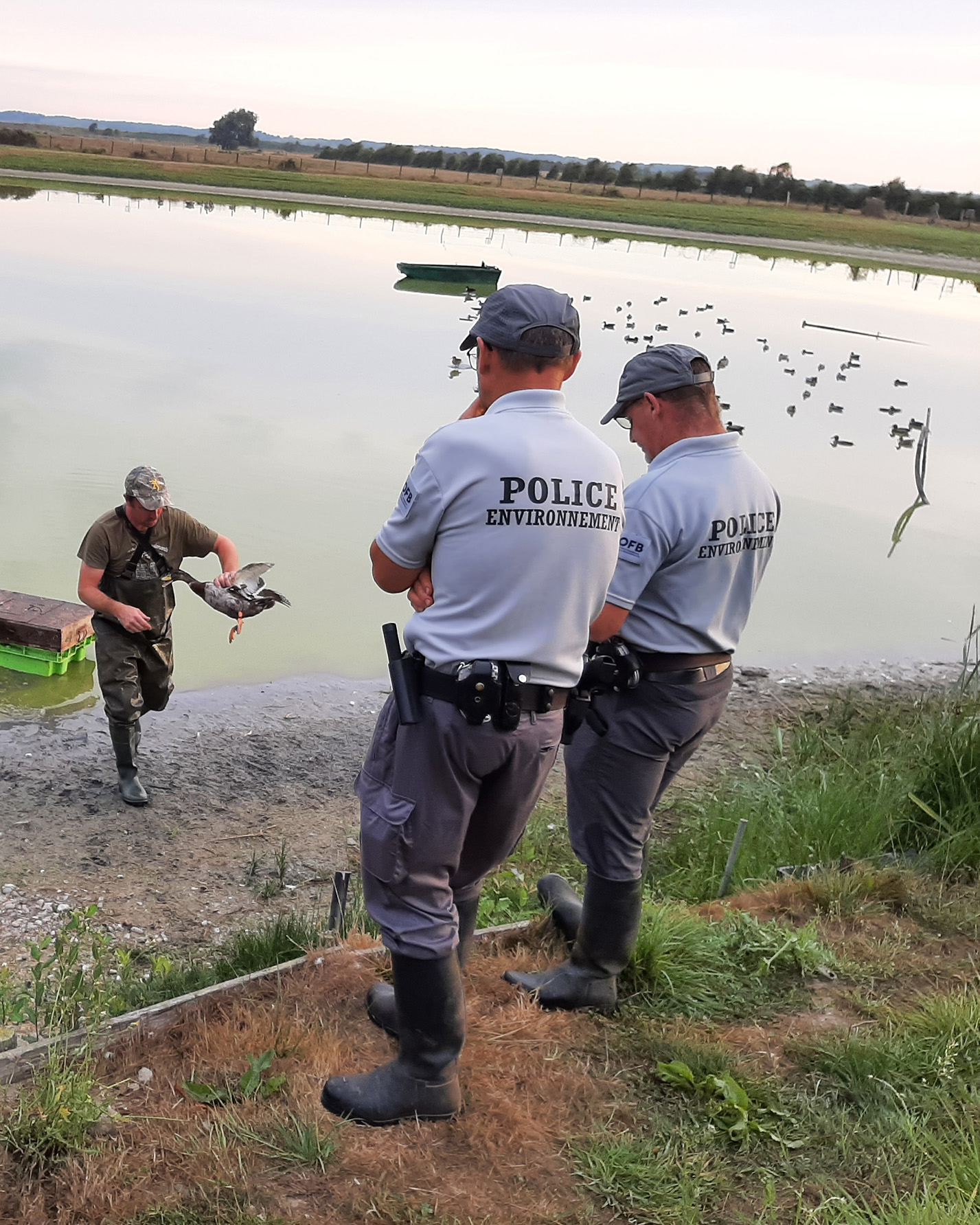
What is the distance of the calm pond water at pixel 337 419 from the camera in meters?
9.62

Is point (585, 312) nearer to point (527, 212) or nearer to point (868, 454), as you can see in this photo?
point (868, 454)

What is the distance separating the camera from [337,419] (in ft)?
48.5

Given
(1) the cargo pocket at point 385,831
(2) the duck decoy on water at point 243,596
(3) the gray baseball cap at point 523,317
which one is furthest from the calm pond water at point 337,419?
(3) the gray baseball cap at point 523,317

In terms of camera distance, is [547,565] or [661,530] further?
[661,530]

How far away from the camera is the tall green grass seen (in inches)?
195

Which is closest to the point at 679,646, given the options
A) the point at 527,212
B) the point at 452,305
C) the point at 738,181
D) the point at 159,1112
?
the point at 159,1112

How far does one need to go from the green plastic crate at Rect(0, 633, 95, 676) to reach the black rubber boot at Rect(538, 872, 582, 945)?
4.49 meters

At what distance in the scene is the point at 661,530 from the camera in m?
3.11

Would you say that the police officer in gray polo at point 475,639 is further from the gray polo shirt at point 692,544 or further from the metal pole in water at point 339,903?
the metal pole in water at point 339,903

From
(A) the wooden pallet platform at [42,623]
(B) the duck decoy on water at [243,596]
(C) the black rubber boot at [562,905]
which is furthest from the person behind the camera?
(A) the wooden pallet platform at [42,623]

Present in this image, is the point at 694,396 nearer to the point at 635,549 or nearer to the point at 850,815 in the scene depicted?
the point at 635,549

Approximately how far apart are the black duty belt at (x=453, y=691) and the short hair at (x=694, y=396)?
3.38 ft

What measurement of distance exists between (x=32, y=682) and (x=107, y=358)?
1032 centimetres

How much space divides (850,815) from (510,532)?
3.30 m
